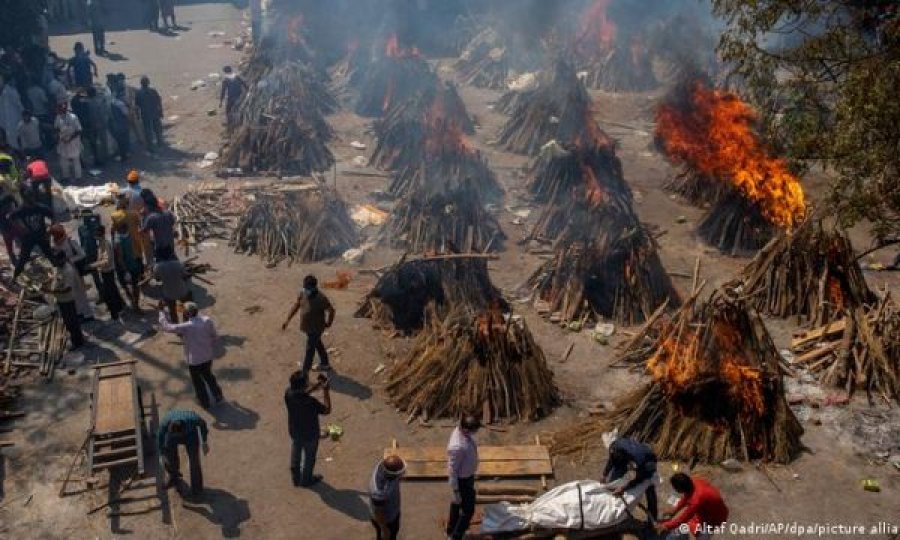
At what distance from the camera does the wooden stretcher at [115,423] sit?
27.7 ft

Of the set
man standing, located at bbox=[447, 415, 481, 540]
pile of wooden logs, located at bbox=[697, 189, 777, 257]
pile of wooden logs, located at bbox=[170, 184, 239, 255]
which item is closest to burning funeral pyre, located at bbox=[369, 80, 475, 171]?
pile of wooden logs, located at bbox=[170, 184, 239, 255]

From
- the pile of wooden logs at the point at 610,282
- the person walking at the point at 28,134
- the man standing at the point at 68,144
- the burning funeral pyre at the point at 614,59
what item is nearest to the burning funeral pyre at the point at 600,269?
the pile of wooden logs at the point at 610,282

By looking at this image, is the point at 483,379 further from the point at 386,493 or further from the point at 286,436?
the point at 386,493

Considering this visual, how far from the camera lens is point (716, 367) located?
959 centimetres

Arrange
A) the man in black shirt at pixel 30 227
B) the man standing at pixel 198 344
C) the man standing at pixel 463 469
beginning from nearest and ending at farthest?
the man standing at pixel 463 469
the man standing at pixel 198 344
the man in black shirt at pixel 30 227

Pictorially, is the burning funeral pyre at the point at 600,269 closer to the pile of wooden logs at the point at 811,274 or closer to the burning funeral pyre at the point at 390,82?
the pile of wooden logs at the point at 811,274

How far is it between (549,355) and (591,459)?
2.49 m

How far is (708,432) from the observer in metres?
9.41

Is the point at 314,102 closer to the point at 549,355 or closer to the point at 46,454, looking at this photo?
the point at 549,355

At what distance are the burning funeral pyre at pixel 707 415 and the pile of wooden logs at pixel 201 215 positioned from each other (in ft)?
28.1

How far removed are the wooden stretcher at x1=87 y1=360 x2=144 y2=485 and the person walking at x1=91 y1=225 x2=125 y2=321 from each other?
104 inches

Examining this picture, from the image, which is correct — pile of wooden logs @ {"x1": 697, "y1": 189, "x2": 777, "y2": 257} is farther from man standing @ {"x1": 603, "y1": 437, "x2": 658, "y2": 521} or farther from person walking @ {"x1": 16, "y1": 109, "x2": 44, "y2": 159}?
person walking @ {"x1": 16, "y1": 109, "x2": 44, "y2": 159}

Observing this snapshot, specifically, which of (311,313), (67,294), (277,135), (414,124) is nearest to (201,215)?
(277,135)

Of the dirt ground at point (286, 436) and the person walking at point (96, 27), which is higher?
the person walking at point (96, 27)
